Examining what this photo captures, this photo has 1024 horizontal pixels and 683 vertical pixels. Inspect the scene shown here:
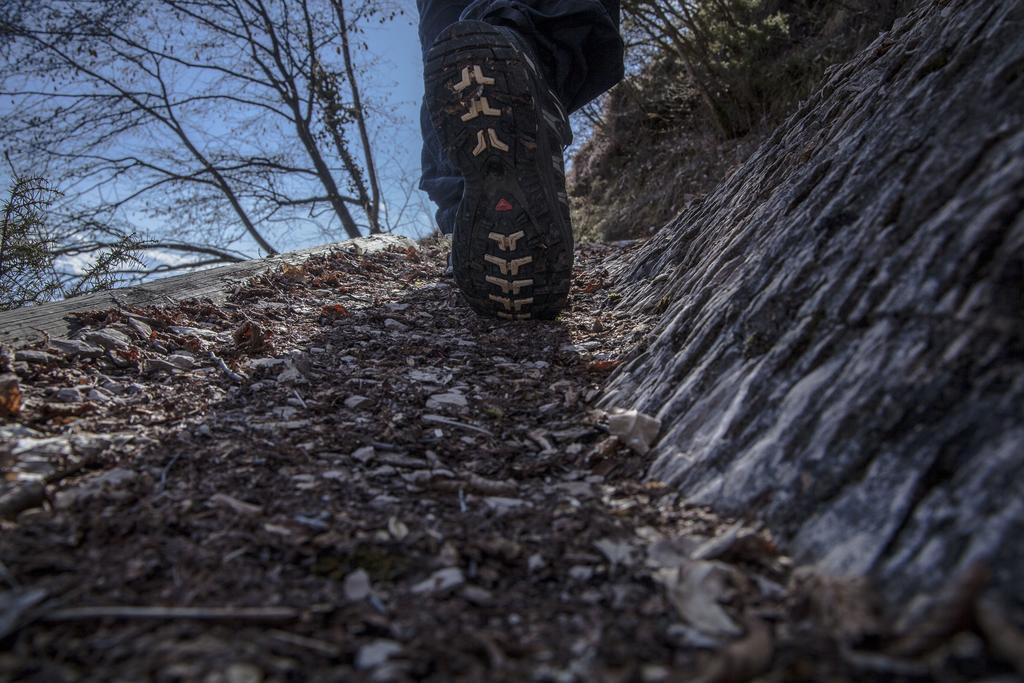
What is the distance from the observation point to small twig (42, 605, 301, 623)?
0.72 metres

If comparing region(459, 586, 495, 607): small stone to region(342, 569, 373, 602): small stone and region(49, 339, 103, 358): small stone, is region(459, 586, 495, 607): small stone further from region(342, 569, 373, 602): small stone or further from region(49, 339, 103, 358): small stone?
region(49, 339, 103, 358): small stone

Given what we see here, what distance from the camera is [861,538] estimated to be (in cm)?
75

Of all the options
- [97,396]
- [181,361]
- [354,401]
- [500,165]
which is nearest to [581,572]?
[354,401]

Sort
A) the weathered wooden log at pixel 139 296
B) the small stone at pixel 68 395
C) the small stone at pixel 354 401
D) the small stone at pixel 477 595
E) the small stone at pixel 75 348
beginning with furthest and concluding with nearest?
the weathered wooden log at pixel 139 296, the small stone at pixel 75 348, the small stone at pixel 354 401, the small stone at pixel 68 395, the small stone at pixel 477 595

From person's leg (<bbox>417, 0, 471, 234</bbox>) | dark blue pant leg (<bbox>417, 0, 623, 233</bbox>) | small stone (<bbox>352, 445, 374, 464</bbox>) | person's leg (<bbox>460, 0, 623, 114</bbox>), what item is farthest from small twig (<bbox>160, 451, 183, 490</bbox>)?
person's leg (<bbox>417, 0, 471, 234</bbox>)

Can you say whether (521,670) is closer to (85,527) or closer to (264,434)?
(85,527)

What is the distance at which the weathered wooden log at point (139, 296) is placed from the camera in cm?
190

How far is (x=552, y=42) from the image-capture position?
261cm

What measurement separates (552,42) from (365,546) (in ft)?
7.71

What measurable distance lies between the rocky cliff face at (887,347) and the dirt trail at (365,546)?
85 mm

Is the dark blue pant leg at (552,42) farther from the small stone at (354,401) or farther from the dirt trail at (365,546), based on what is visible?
the dirt trail at (365,546)

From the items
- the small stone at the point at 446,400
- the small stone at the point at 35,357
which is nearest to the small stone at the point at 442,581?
the small stone at the point at 446,400

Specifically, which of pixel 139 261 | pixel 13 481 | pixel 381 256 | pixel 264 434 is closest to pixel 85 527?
pixel 13 481

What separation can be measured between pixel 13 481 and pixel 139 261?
2422 millimetres
